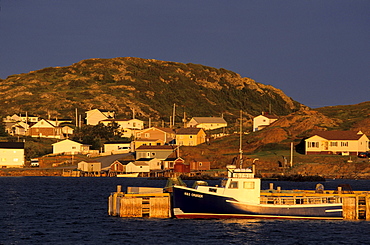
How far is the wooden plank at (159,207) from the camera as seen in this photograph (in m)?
48.5

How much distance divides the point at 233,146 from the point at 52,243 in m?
106

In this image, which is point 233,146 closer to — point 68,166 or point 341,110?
point 68,166

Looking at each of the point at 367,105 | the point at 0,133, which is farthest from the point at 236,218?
A: the point at 367,105

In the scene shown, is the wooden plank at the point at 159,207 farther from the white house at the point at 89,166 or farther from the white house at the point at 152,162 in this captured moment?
the white house at the point at 89,166

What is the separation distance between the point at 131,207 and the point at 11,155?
9881cm

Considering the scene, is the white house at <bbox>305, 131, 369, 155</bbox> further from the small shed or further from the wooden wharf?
the wooden wharf

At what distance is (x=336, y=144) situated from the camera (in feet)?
433

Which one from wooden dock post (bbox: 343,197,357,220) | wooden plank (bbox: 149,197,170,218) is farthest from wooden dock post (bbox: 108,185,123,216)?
wooden dock post (bbox: 343,197,357,220)

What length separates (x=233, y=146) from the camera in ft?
472

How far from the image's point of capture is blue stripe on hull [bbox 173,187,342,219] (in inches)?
1870

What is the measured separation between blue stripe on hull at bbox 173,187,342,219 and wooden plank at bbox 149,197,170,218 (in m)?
0.89

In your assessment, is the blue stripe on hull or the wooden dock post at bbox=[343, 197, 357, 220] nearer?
the blue stripe on hull

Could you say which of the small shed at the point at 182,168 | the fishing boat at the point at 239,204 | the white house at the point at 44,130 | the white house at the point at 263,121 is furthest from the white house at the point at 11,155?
the fishing boat at the point at 239,204

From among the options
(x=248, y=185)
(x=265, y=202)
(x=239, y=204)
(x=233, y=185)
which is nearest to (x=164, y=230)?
(x=239, y=204)
